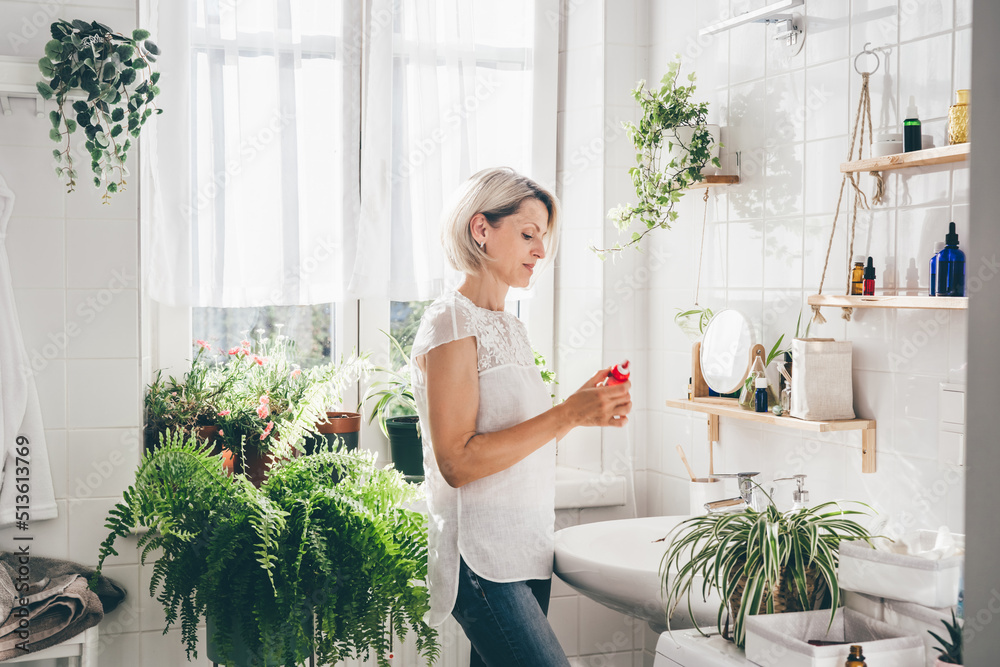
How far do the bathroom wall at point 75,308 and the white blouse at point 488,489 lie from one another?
2.90 feet

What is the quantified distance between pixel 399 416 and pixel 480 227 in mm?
1157

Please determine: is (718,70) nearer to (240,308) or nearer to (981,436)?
(240,308)

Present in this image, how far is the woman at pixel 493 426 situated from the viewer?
144cm

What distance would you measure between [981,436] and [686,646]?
1.11 meters

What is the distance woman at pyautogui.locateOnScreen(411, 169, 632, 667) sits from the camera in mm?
1442

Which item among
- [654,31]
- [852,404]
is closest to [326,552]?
[852,404]

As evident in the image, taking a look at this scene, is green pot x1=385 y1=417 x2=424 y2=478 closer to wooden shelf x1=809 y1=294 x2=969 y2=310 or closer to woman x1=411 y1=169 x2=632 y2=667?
woman x1=411 y1=169 x2=632 y2=667

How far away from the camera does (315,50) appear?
95.4 inches

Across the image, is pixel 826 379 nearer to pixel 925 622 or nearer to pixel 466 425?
pixel 925 622

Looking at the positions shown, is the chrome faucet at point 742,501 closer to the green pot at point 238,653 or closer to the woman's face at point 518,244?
the woman's face at point 518,244

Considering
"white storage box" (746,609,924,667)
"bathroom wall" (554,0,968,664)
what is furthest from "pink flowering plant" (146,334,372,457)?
"white storage box" (746,609,924,667)

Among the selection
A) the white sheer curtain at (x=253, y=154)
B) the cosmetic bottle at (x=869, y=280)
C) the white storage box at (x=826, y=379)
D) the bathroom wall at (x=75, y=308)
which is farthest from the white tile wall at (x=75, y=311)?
the cosmetic bottle at (x=869, y=280)

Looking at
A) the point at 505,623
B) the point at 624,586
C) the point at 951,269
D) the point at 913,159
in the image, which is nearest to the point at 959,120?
the point at 913,159

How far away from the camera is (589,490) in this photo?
2.48m
